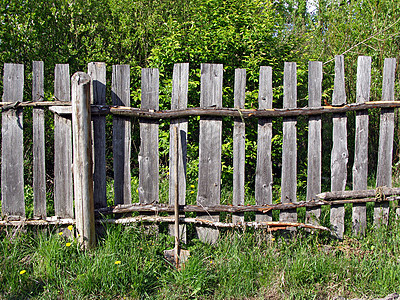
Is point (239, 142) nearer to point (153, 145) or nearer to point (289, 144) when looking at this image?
point (289, 144)

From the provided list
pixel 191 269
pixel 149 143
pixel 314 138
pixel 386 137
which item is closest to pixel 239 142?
pixel 314 138

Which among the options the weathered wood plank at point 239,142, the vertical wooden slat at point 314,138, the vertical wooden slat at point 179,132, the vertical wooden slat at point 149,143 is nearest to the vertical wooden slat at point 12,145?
the vertical wooden slat at point 149,143

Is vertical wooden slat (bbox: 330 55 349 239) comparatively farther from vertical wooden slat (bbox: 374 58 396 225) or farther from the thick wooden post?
the thick wooden post

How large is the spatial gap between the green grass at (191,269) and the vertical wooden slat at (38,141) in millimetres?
288

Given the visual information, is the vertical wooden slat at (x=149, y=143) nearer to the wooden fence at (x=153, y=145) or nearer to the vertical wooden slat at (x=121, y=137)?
the wooden fence at (x=153, y=145)

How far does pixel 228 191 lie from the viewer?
4598mm

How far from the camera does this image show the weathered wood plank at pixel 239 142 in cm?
329

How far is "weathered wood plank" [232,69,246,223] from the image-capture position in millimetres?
3287

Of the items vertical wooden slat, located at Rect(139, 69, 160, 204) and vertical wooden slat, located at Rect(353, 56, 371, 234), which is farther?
vertical wooden slat, located at Rect(353, 56, 371, 234)

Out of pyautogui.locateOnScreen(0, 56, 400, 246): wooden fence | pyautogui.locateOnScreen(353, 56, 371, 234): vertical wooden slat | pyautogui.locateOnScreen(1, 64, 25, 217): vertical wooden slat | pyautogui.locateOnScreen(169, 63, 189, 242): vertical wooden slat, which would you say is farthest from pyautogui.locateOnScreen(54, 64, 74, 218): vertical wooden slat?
pyautogui.locateOnScreen(353, 56, 371, 234): vertical wooden slat

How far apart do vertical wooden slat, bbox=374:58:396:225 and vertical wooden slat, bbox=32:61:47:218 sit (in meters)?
3.39

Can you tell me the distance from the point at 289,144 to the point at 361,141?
2.58 ft

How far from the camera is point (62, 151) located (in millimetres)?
3244

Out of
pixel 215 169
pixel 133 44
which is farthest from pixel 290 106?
pixel 133 44
